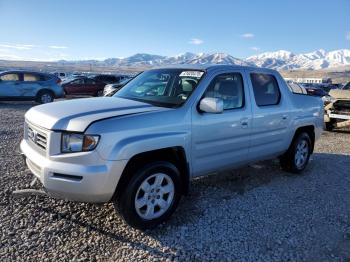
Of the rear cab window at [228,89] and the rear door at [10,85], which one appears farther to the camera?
the rear door at [10,85]

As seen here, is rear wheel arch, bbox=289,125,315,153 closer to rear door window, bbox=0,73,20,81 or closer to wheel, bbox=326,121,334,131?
wheel, bbox=326,121,334,131

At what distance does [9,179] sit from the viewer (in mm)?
5074

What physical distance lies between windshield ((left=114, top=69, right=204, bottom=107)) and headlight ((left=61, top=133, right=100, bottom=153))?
3.65ft

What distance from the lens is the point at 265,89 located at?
17.5ft

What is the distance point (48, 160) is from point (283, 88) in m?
3.96

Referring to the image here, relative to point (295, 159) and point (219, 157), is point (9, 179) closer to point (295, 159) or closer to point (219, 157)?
point (219, 157)

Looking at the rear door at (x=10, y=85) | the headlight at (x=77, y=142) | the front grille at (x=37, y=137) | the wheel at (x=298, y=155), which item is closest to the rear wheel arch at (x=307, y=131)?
the wheel at (x=298, y=155)

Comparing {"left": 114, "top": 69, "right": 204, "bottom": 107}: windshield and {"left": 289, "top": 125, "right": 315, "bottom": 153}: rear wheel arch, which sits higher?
{"left": 114, "top": 69, "right": 204, "bottom": 107}: windshield

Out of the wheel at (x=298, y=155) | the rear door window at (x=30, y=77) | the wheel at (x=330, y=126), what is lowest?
the wheel at (x=330, y=126)

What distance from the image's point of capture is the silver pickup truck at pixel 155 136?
10.8ft

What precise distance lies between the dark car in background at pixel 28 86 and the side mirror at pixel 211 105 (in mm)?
14199

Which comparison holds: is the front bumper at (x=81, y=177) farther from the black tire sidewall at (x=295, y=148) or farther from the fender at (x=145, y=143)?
the black tire sidewall at (x=295, y=148)

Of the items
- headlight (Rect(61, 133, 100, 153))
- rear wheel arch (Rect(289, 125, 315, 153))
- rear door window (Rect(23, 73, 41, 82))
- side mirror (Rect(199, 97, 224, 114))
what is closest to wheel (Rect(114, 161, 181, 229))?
headlight (Rect(61, 133, 100, 153))

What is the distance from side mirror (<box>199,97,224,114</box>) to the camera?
12.9ft
